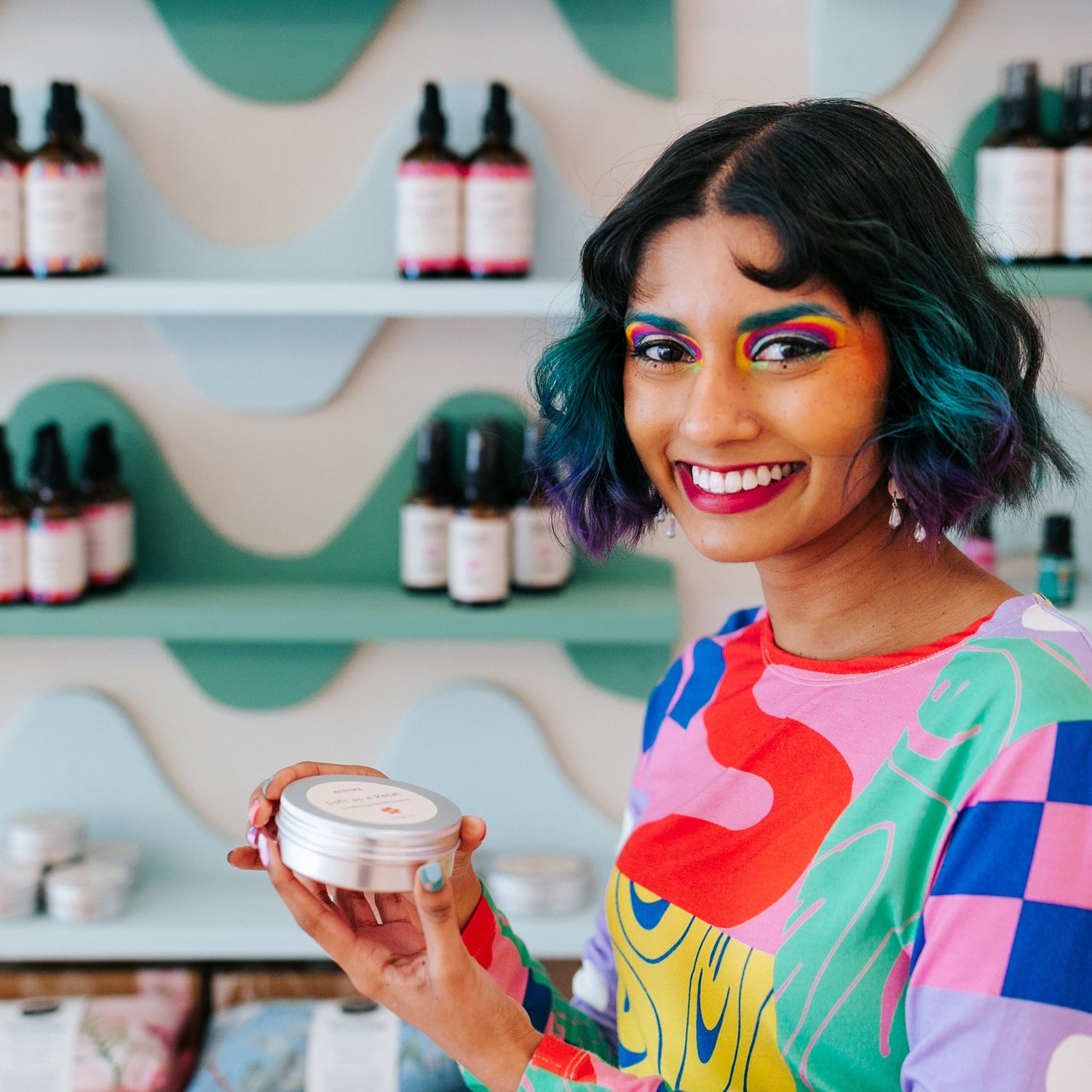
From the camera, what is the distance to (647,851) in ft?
2.39

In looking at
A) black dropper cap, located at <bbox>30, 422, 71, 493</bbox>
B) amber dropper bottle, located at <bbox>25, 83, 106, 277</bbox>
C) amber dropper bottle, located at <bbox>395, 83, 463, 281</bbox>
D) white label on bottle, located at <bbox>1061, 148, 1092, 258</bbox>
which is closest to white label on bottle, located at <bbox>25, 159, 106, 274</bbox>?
amber dropper bottle, located at <bbox>25, 83, 106, 277</bbox>

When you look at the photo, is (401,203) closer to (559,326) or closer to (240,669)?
(559,326)

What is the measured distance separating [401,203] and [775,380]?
710 millimetres

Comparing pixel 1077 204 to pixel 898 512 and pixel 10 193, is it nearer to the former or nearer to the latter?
pixel 898 512

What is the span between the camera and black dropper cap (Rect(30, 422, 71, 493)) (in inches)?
49.5

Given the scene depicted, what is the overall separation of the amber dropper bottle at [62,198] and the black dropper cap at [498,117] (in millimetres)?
393

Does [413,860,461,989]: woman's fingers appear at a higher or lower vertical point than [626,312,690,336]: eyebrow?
lower

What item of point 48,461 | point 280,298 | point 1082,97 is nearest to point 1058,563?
point 1082,97

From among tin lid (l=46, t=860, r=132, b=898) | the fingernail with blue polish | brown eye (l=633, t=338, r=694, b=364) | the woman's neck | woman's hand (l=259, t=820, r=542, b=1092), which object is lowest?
tin lid (l=46, t=860, r=132, b=898)

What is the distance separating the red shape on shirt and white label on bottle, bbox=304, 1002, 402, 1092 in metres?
0.59

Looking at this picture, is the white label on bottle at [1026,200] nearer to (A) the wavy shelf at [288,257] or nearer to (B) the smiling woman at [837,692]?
(A) the wavy shelf at [288,257]

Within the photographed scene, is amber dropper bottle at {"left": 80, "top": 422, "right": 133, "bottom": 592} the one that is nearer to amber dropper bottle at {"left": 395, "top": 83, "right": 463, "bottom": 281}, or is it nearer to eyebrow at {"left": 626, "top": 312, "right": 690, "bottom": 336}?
amber dropper bottle at {"left": 395, "top": 83, "right": 463, "bottom": 281}

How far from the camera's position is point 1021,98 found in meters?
1.20

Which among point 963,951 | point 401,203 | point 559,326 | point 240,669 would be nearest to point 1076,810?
point 963,951
